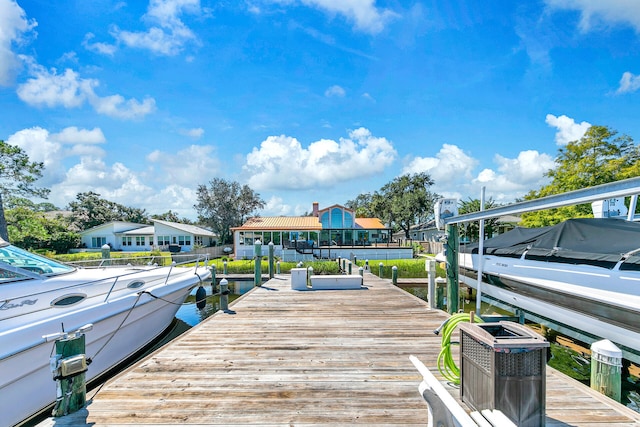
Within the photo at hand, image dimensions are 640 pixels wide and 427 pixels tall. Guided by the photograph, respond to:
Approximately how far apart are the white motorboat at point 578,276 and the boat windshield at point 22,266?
9.07 meters

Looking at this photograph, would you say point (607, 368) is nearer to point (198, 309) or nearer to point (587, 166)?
point (198, 309)

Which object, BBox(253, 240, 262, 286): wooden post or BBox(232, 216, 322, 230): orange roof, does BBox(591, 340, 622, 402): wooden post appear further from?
BBox(232, 216, 322, 230): orange roof

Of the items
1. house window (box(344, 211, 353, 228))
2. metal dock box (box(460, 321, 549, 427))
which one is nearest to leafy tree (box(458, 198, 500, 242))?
house window (box(344, 211, 353, 228))

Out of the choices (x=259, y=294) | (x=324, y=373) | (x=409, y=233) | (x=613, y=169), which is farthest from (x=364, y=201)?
(x=324, y=373)

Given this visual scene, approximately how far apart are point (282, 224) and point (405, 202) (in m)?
17.6

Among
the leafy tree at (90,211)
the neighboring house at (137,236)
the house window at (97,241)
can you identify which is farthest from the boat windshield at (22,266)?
the leafy tree at (90,211)

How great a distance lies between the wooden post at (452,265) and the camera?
554 centimetres

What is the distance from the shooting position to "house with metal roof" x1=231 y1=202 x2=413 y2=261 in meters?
23.4

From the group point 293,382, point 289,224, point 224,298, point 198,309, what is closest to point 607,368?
point 293,382

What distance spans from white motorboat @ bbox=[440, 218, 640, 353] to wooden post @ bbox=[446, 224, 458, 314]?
1748mm

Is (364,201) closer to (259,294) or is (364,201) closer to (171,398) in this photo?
(259,294)

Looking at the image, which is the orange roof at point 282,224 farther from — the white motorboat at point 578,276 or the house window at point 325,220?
the white motorboat at point 578,276

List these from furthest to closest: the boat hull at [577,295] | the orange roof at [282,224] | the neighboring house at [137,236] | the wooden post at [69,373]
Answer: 1. the neighboring house at [137,236]
2. the orange roof at [282,224]
3. the boat hull at [577,295]
4. the wooden post at [69,373]

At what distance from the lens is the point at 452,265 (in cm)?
564
